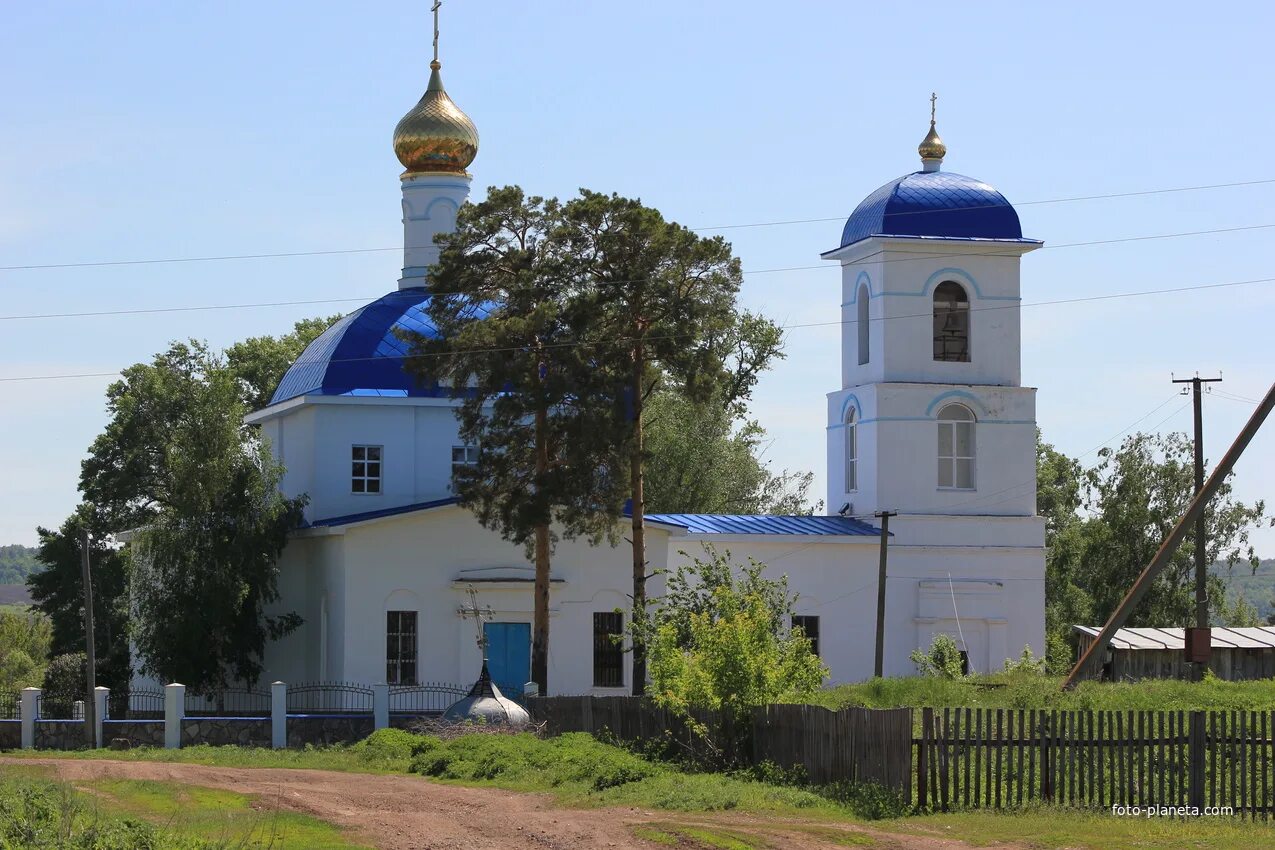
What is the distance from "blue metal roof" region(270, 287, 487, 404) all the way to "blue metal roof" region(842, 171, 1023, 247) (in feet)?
28.5

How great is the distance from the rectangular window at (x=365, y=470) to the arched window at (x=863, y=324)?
9588 mm

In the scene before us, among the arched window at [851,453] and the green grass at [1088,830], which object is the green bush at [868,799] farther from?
the arched window at [851,453]

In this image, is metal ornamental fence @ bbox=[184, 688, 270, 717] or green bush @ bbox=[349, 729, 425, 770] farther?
metal ornamental fence @ bbox=[184, 688, 270, 717]

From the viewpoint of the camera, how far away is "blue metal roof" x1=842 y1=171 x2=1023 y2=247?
35.1 m

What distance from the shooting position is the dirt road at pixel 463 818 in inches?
612

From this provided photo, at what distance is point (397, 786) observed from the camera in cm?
2127

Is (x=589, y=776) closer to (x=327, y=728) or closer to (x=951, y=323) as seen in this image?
(x=327, y=728)

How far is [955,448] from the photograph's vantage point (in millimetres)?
35906

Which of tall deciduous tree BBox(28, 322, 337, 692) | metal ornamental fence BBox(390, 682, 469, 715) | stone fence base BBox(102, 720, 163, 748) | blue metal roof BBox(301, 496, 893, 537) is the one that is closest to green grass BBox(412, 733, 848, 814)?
stone fence base BBox(102, 720, 163, 748)

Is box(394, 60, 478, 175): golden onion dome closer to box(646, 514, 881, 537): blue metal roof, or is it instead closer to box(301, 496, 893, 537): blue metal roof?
box(301, 496, 893, 537): blue metal roof

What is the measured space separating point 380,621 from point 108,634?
16363 mm

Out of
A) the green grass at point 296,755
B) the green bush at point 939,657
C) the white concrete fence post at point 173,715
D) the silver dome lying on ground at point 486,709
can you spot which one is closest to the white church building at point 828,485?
the green bush at point 939,657

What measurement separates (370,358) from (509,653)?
6027 millimetres

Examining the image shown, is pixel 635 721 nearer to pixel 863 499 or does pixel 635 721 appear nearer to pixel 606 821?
pixel 606 821
